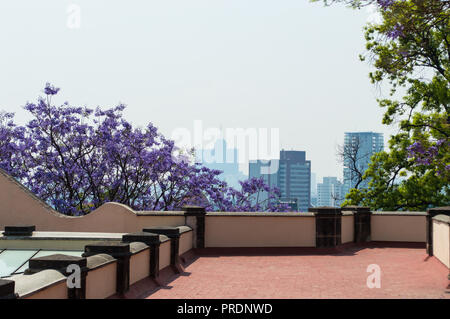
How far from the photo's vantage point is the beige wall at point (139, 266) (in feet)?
38.0

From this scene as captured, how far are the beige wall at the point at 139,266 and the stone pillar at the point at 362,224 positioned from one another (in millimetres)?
11590

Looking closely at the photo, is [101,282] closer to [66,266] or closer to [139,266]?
[66,266]

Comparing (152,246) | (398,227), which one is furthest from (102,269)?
(398,227)

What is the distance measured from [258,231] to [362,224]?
529 cm

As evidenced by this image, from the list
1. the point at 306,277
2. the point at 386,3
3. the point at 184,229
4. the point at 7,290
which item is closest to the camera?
the point at 7,290

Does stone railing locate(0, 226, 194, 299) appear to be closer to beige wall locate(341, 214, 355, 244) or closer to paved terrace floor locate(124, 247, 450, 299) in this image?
paved terrace floor locate(124, 247, 450, 299)

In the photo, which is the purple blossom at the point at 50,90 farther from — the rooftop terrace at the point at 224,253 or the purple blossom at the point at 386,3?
the purple blossom at the point at 386,3

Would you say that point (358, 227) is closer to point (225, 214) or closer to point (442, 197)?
point (225, 214)

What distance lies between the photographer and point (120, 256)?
10789 mm

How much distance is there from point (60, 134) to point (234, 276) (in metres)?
21.4

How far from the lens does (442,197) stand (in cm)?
3155

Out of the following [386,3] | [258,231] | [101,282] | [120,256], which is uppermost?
Result: [386,3]

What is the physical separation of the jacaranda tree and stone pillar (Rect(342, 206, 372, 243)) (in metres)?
14.2

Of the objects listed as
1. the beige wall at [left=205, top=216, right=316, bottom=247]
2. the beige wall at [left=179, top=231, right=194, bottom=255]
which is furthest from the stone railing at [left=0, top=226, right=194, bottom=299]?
the beige wall at [left=205, top=216, right=316, bottom=247]
